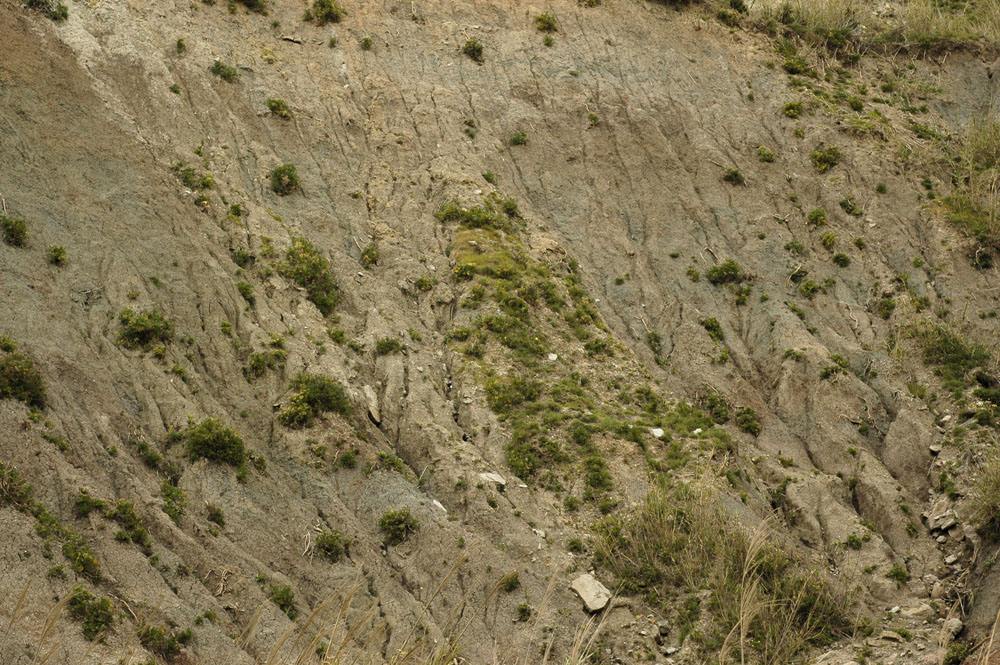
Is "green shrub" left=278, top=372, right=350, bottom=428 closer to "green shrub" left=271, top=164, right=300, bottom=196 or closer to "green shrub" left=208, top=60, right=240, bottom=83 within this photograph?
"green shrub" left=271, top=164, right=300, bottom=196

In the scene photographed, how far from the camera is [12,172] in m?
27.2

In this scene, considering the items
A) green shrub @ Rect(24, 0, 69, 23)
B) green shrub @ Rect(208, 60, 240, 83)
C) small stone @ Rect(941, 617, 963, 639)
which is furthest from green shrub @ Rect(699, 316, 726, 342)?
green shrub @ Rect(24, 0, 69, 23)

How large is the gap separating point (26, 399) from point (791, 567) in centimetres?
1458

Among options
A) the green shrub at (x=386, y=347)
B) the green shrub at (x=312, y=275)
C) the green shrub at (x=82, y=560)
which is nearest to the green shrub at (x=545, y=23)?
the green shrub at (x=312, y=275)

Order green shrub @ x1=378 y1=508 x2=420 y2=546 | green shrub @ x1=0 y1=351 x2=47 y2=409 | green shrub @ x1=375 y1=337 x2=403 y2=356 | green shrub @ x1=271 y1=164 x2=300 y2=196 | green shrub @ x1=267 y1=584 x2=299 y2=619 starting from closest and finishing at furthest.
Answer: green shrub @ x1=267 y1=584 x2=299 y2=619 < green shrub @ x1=0 y1=351 x2=47 y2=409 < green shrub @ x1=378 y1=508 x2=420 y2=546 < green shrub @ x1=375 y1=337 x2=403 y2=356 < green shrub @ x1=271 y1=164 x2=300 y2=196

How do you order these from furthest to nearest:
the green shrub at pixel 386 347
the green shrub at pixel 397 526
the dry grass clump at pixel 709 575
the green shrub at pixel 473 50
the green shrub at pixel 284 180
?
the green shrub at pixel 473 50 < the green shrub at pixel 284 180 < the green shrub at pixel 386 347 < the green shrub at pixel 397 526 < the dry grass clump at pixel 709 575

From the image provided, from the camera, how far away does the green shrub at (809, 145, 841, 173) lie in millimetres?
34375

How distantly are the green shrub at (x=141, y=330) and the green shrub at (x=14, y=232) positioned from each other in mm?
2730

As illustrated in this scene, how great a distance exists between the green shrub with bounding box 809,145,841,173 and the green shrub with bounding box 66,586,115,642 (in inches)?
924

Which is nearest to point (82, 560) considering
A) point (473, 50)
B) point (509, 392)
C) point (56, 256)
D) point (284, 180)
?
point (56, 256)

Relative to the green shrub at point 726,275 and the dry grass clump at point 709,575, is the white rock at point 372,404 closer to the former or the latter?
the dry grass clump at point 709,575

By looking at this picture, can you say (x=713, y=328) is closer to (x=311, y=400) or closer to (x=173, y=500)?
(x=311, y=400)

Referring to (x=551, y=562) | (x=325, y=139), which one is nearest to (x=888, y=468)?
(x=551, y=562)

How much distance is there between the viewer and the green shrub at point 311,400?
24859mm
